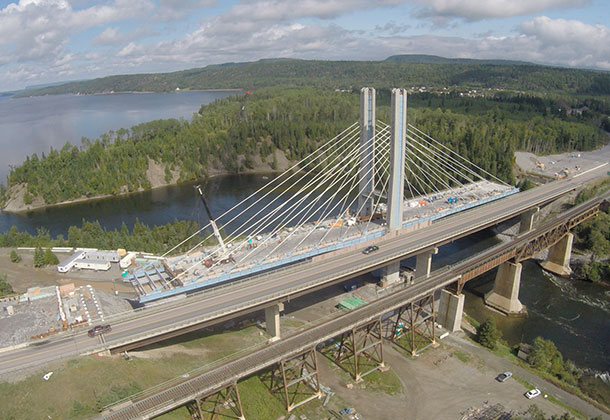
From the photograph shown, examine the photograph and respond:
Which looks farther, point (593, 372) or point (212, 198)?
point (212, 198)

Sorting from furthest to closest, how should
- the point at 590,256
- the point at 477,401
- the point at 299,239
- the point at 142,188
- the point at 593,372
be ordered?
the point at 142,188 → the point at 590,256 → the point at 299,239 → the point at 593,372 → the point at 477,401

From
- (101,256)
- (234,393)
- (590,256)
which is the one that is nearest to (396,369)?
(234,393)

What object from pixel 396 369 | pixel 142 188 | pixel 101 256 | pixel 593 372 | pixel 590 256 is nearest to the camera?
pixel 396 369

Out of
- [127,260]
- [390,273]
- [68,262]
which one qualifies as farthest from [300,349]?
[68,262]

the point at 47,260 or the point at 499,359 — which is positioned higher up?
the point at 47,260

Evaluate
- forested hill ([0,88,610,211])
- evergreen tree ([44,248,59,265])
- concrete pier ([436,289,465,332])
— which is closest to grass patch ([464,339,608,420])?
concrete pier ([436,289,465,332])

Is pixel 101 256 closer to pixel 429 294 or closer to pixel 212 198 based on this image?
pixel 429 294

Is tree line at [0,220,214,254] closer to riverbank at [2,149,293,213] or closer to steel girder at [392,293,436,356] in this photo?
steel girder at [392,293,436,356]
